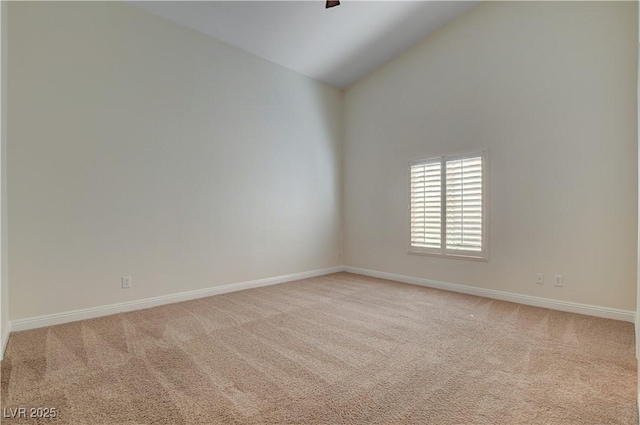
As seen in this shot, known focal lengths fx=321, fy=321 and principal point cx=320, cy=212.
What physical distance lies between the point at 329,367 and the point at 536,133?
346cm

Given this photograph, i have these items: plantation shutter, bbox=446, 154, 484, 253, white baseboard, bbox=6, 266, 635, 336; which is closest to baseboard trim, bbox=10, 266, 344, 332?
white baseboard, bbox=6, 266, 635, 336

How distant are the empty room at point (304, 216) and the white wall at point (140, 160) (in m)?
0.02

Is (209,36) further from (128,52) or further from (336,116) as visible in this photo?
(336,116)

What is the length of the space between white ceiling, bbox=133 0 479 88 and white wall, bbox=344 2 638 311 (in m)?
0.41

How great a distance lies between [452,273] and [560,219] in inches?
56.2

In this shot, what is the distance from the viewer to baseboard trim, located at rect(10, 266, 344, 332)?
3.04 m

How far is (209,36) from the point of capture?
4250 millimetres

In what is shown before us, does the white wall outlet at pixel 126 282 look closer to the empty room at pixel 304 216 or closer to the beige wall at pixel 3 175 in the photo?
the empty room at pixel 304 216

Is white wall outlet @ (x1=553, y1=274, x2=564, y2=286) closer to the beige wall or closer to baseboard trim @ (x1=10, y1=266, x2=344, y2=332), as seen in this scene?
baseboard trim @ (x1=10, y1=266, x2=344, y2=332)

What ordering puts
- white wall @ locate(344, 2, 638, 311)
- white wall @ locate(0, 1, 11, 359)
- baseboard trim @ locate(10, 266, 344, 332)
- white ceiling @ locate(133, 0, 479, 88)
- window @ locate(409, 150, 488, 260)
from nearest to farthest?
white wall @ locate(0, 1, 11, 359)
baseboard trim @ locate(10, 266, 344, 332)
white wall @ locate(344, 2, 638, 311)
white ceiling @ locate(133, 0, 479, 88)
window @ locate(409, 150, 488, 260)

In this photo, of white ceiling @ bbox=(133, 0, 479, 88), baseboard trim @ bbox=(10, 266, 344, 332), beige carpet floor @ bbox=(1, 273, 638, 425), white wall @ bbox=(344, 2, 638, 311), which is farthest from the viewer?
white ceiling @ bbox=(133, 0, 479, 88)

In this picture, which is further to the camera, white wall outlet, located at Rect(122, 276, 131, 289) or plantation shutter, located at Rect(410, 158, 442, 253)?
plantation shutter, located at Rect(410, 158, 442, 253)

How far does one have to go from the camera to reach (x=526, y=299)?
377 cm

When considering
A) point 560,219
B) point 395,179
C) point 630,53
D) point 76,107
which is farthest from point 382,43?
point 76,107
